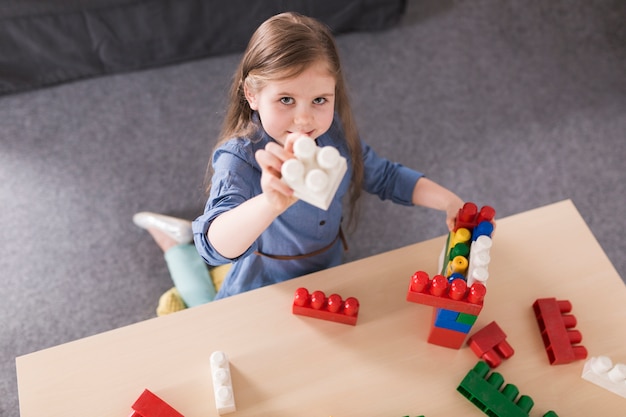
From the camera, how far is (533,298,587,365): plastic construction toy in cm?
82

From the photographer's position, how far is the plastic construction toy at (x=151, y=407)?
0.77 meters

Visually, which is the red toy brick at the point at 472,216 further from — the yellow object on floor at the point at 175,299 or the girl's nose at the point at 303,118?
the yellow object on floor at the point at 175,299

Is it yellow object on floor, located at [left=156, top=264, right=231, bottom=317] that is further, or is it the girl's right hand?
yellow object on floor, located at [left=156, top=264, right=231, bottom=317]

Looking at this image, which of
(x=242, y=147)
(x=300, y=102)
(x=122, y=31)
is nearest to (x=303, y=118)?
(x=300, y=102)

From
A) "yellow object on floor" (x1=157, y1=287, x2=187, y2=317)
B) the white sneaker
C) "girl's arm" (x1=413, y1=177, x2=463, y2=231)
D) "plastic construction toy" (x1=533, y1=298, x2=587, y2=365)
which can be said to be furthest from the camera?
the white sneaker

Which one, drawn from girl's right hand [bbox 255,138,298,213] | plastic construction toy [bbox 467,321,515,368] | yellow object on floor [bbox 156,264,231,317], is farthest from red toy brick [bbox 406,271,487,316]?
yellow object on floor [bbox 156,264,231,317]

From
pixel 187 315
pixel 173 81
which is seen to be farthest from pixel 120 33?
pixel 187 315

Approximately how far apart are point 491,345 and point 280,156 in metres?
0.43

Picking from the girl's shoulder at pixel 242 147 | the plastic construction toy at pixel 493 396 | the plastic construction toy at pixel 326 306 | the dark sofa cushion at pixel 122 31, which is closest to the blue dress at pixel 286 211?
the girl's shoulder at pixel 242 147

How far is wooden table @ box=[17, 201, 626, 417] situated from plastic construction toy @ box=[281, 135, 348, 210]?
31 cm

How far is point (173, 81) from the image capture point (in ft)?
5.81

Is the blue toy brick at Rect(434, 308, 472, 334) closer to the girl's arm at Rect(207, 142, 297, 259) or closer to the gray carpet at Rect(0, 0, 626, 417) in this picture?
the girl's arm at Rect(207, 142, 297, 259)

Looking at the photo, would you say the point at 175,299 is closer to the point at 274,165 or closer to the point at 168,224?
the point at 168,224

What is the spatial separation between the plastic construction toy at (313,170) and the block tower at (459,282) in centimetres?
21
